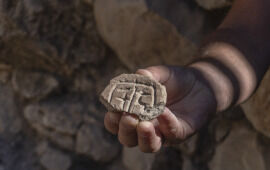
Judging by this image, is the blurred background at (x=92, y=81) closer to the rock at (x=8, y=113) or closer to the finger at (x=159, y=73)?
the rock at (x=8, y=113)

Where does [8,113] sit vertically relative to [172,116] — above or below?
below

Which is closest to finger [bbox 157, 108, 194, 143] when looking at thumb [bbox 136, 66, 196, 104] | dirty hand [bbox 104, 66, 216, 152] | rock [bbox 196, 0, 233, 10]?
dirty hand [bbox 104, 66, 216, 152]

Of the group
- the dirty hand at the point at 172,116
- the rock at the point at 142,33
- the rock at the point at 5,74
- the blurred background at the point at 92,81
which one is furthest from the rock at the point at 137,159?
the rock at the point at 5,74

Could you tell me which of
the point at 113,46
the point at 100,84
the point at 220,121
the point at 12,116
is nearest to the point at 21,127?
the point at 12,116

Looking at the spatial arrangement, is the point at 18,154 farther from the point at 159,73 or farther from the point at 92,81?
the point at 159,73

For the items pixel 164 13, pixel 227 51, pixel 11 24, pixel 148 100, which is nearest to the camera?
pixel 148 100

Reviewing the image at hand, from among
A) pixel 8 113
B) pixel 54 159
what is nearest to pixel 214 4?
pixel 54 159

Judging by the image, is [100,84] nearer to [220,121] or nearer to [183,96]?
[220,121]
